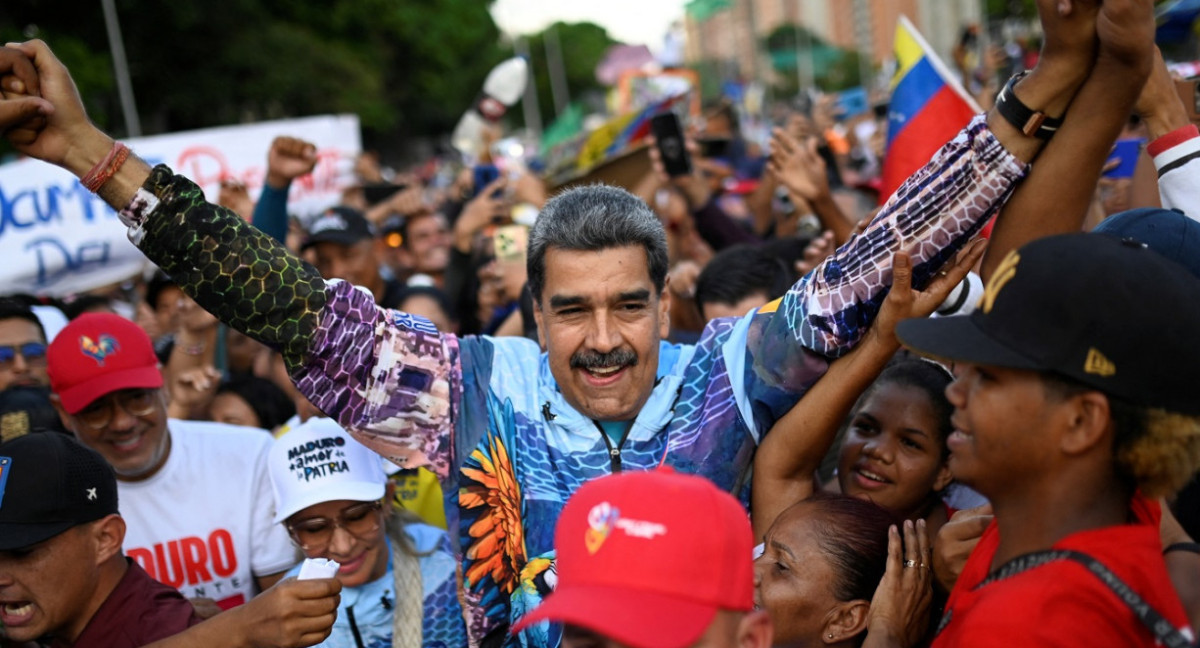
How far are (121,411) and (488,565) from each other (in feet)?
6.32

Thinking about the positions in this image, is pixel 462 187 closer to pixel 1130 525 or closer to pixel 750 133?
pixel 1130 525

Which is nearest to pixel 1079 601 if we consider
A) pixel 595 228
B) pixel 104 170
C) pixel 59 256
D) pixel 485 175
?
pixel 595 228

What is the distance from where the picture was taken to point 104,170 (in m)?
2.39

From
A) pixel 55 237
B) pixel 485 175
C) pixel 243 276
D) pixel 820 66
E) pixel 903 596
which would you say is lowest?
pixel 820 66

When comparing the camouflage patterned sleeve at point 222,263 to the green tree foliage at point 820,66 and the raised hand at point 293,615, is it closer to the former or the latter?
the raised hand at point 293,615

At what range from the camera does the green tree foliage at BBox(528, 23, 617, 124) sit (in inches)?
3590

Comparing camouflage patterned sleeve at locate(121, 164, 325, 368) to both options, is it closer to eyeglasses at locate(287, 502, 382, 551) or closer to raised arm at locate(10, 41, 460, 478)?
raised arm at locate(10, 41, 460, 478)

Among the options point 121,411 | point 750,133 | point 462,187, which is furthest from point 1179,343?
point 750,133

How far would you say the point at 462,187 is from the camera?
8.54 meters

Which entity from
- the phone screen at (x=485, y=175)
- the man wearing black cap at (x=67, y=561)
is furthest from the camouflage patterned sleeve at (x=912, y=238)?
the phone screen at (x=485, y=175)

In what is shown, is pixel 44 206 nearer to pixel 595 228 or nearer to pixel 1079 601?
pixel 595 228

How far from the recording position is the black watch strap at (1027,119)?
2.32m

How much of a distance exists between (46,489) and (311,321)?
1.00 m

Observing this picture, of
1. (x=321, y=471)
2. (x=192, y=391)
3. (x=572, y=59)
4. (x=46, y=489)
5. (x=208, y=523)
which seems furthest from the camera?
(x=572, y=59)
